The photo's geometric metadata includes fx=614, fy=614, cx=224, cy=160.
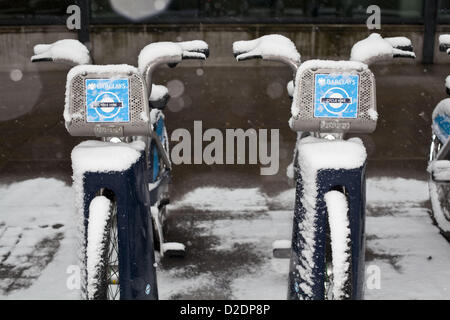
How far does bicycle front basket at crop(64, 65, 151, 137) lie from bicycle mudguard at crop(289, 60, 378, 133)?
76 cm

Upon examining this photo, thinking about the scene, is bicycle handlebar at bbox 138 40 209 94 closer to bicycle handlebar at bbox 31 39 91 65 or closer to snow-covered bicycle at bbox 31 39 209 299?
snow-covered bicycle at bbox 31 39 209 299

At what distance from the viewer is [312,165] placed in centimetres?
282

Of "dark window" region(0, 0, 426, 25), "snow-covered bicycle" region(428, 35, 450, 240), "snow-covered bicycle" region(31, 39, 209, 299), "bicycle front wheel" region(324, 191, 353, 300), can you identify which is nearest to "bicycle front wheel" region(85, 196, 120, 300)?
"snow-covered bicycle" region(31, 39, 209, 299)

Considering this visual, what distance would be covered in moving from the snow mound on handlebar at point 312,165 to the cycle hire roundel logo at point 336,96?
139mm

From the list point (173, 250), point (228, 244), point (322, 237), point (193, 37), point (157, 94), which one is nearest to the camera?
point (322, 237)

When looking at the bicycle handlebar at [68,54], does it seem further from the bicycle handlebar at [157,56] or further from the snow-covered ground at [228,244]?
the snow-covered ground at [228,244]

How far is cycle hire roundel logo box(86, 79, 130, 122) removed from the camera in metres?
2.94

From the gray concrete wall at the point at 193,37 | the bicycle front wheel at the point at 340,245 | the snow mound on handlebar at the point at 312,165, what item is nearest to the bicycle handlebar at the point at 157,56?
the snow mound on handlebar at the point at 312,165

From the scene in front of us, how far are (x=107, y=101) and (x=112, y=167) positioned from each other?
0.35 m

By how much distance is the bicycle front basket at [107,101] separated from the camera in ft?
9.66

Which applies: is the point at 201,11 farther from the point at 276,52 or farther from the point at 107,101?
the point at 107,101

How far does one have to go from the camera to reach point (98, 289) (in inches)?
111

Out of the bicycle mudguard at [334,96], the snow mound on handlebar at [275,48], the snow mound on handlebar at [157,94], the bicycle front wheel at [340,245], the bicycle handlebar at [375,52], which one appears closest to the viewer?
the bicycle front wheel at [340,245]

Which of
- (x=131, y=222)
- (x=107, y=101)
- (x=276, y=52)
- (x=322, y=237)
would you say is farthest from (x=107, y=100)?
(x=322, y=237)
